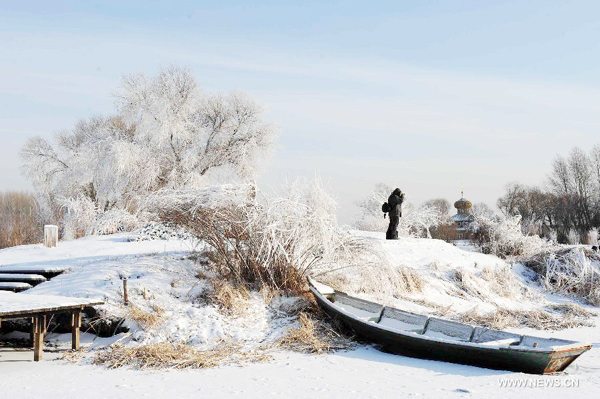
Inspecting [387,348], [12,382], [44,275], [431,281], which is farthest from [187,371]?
[431,281]

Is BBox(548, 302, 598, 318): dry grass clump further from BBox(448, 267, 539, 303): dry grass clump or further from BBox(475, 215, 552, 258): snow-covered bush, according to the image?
BBox(475, 215, 552, 258): snow-covered bush

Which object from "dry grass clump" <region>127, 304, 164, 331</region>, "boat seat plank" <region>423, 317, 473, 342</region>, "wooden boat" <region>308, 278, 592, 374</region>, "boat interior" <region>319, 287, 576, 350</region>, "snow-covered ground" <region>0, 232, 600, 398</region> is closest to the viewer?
"snow-covered ground" <region>0, 232, 600, 398</region>

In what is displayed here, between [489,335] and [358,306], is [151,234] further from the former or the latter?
[489,335]

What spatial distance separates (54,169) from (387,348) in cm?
2733

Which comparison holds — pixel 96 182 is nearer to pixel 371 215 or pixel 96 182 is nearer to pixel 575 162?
pixel 371 215

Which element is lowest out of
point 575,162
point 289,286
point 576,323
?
point 576,323

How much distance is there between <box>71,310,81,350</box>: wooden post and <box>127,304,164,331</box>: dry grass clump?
93cm

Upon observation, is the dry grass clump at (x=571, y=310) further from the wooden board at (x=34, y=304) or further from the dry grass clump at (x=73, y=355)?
the wooden board at (x=34, y=304)

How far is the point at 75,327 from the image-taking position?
9.79 meters

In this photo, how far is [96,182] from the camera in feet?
A: 101

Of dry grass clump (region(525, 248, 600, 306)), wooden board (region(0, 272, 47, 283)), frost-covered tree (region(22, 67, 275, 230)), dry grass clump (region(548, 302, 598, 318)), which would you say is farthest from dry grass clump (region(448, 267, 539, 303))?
frost-covered tree (region(22, 67, 275, 230))

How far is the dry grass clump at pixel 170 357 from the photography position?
29.1 ft

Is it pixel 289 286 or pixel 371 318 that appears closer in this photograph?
pixel 371 318

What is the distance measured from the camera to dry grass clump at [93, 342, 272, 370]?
887 cm
